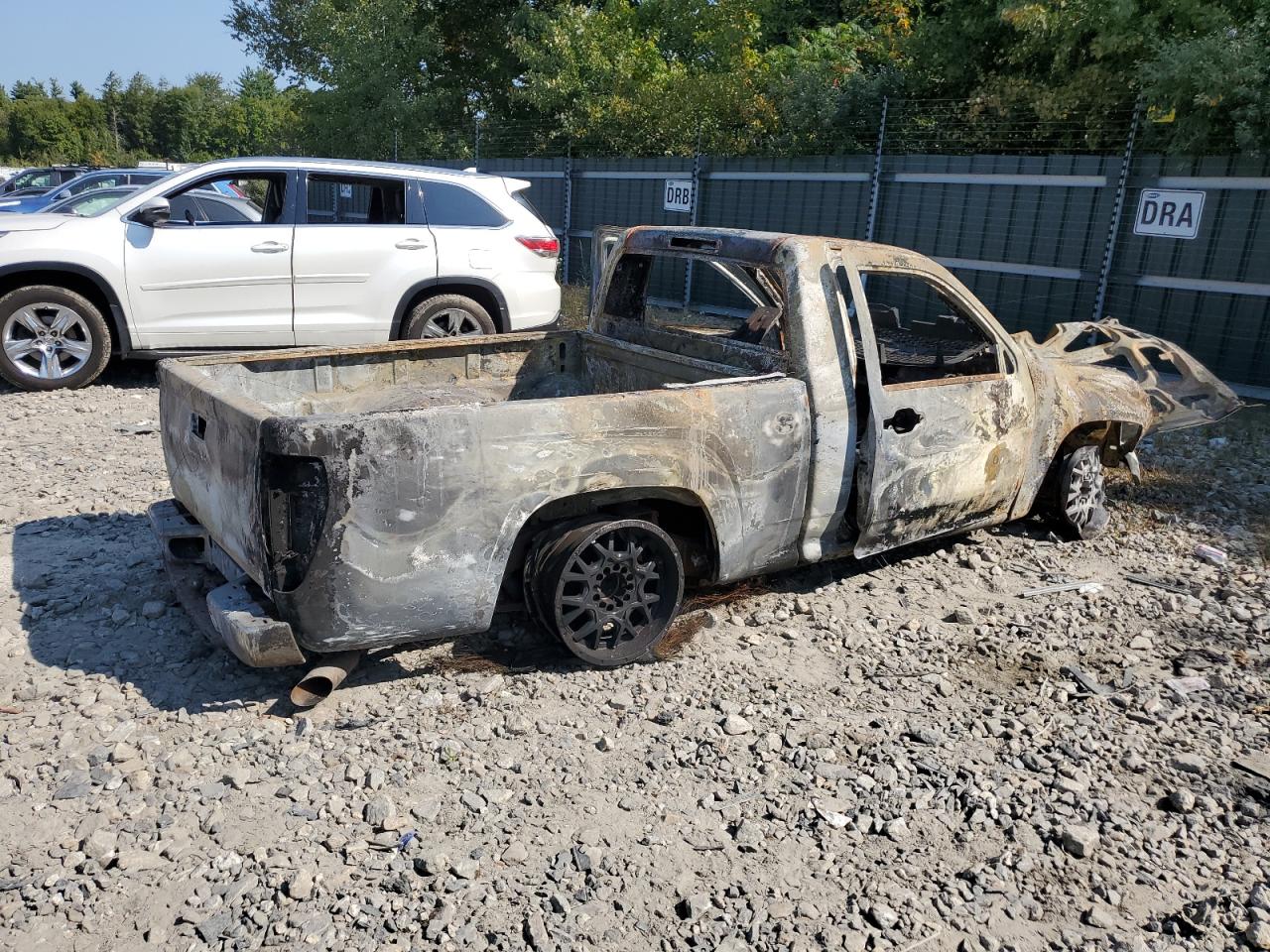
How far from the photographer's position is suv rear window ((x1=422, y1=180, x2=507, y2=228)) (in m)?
8.73

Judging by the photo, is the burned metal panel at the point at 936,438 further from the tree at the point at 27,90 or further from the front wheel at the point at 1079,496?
the tree at the point at 27,90

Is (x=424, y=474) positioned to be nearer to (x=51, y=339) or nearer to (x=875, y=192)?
(x=51, y=339)

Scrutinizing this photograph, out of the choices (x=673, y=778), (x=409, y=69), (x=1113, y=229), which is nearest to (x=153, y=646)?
(x=673, y=778)

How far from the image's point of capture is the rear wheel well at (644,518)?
3.95 m

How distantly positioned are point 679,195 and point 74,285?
914 cm

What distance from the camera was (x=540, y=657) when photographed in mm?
4227

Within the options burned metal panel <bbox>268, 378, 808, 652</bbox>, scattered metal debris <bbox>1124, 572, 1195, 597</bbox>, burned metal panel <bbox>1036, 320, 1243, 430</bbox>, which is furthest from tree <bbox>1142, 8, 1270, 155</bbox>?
burned metal panel <bbox>268, 378, 808, 652</bbox>

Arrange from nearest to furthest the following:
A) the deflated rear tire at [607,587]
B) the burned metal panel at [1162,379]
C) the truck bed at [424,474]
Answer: the truck bed at [424,474]
the deflated rear tire at [607,587]
the burned metal panel at [1162,379]

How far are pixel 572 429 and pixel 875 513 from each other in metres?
1.63

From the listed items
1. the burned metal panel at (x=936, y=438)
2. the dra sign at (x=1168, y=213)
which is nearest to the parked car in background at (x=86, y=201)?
the burned metal panel at (x=936, y=438)

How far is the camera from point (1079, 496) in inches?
229

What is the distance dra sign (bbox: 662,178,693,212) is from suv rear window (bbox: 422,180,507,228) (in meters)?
6.56

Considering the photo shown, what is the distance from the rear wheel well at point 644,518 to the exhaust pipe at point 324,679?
2.21ft

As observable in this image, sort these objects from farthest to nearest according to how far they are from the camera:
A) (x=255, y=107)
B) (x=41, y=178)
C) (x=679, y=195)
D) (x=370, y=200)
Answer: (x=255, y=107) → (x=41, y=178) → (x=679, y=195) → (x=370, y=200)
